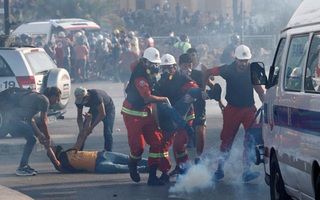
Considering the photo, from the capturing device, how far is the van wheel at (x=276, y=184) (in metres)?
8.92

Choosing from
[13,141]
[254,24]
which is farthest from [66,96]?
[254,24]

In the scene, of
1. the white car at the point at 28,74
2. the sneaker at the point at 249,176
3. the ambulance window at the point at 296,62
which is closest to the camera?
the ambulance window at the point at 296,62

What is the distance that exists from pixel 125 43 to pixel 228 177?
15.9 metres

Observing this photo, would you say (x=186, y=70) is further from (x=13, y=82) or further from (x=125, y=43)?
(x=125, y=43)

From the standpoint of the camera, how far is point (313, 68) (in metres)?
7.50

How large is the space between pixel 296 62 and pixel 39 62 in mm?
10063

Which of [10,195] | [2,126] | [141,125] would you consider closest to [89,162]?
[141,125]

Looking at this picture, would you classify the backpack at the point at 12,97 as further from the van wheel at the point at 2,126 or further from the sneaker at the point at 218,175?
the sneaker at the point at 218,175

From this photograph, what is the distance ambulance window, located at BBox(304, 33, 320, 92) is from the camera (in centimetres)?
734

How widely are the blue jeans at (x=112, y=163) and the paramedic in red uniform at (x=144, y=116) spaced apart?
0.95 m

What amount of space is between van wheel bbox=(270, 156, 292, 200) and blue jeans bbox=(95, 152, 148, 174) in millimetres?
3382

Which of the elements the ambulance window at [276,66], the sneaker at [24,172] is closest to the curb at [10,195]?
the sneaker at [24,172]

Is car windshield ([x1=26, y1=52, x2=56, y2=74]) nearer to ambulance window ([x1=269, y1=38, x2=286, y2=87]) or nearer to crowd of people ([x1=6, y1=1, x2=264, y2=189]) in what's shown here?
crowd of people ([x1=6, y1=1, x2=264, y2=189])

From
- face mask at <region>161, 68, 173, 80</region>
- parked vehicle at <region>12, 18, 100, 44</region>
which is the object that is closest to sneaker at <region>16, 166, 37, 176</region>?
face mask at <region>161, 68, 173, 80</region>
